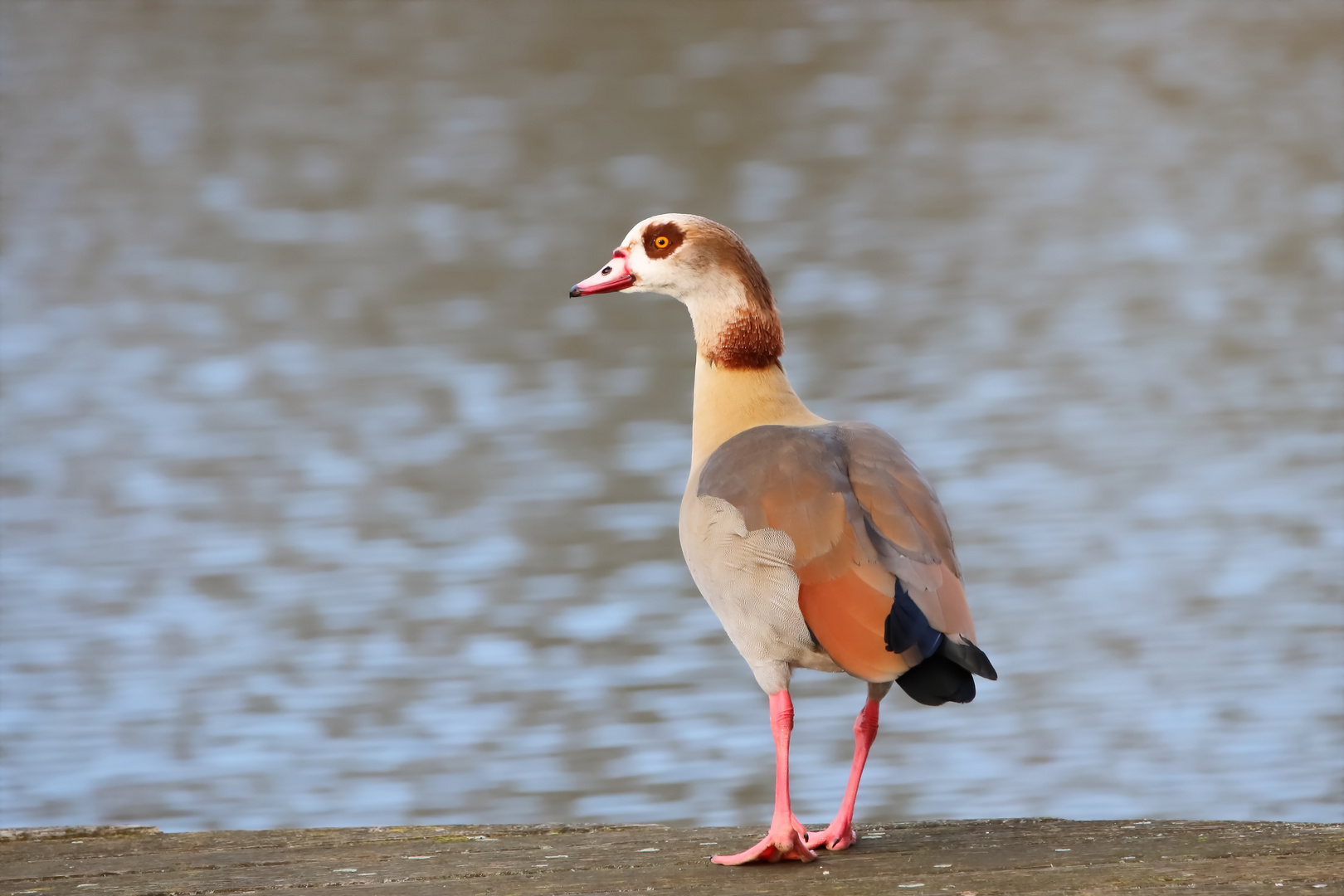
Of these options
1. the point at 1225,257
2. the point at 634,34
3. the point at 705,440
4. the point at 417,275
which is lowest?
the point at 705,440

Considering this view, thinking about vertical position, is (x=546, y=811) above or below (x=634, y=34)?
below

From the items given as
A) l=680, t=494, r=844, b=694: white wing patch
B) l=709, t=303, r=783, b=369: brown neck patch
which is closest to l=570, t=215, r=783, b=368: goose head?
l=709, t=303, r=783, b=369: brown neck patch

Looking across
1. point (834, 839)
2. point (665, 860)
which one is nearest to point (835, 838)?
point (834, 839)

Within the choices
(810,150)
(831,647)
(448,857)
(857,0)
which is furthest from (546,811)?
(857,0)

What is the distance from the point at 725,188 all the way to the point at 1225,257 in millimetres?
3507

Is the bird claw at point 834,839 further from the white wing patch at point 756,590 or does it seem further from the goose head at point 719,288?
the goose head at point 719,288

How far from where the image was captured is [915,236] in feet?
36.6

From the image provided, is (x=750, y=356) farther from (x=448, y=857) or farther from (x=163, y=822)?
(x=163, y=822)

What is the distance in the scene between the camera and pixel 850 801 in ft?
9.34

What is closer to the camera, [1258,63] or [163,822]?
[163,822]

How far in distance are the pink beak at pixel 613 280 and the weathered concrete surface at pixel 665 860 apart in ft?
3.42

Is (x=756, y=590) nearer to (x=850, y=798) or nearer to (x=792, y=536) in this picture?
(x=792, y=536)

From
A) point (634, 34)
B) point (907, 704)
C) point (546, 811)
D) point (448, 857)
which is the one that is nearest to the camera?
point (448, 857)

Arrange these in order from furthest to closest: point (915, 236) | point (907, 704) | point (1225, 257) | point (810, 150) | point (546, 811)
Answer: point (810, 150) → point (915, 236) → point (1225, 257) → point (907, 704) → point (546, 811)
